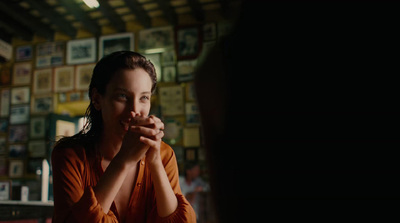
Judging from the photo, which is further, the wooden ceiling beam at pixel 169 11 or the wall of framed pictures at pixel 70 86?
the wall of framed pictures at pixel 70 86

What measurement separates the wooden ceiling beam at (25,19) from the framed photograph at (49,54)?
181mm

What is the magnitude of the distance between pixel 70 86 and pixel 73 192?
506cm

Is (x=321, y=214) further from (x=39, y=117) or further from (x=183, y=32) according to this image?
(x=39, y=117)

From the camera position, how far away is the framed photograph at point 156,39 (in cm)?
545

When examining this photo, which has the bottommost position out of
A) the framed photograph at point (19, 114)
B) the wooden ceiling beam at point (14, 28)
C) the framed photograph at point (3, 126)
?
the framed photograph at point (3, 126)

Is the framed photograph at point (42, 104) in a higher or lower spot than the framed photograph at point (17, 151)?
higher

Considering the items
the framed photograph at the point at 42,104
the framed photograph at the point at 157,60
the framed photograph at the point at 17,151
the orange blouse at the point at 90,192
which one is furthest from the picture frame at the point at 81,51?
the orange blouse at the point at 90,192

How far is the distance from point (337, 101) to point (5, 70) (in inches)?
272

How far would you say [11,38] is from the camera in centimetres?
614

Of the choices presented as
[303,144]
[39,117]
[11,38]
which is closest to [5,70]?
[11,38]

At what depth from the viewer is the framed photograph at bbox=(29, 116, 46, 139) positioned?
5.58 meters

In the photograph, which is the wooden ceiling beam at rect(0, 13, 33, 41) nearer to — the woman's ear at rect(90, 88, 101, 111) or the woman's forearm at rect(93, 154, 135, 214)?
the woman's ear at rect(90, 88, 101, 111)

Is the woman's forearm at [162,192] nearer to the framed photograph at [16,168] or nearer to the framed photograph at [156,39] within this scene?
the framed photograph at [156,39]

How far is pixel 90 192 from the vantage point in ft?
2.85
